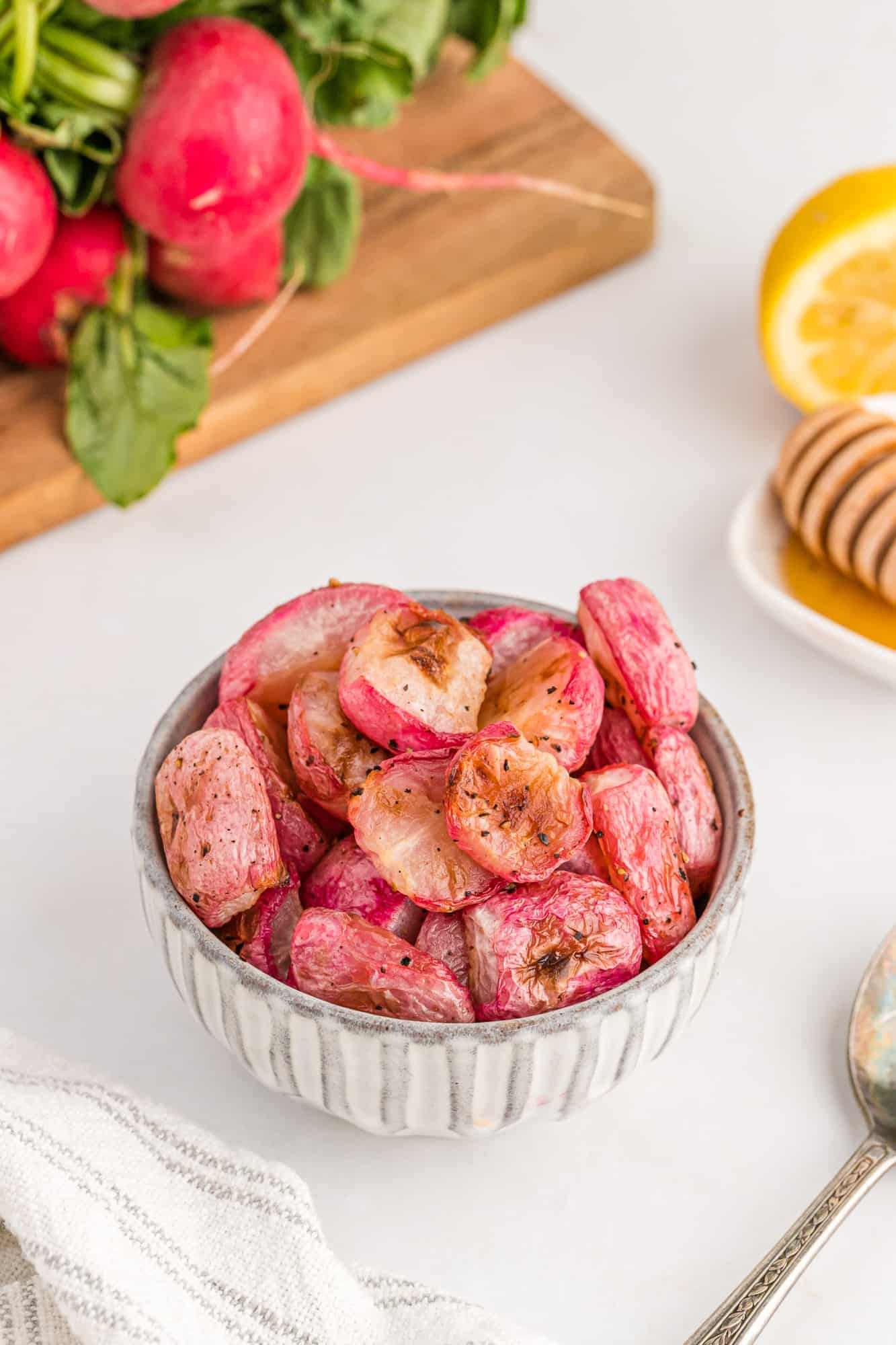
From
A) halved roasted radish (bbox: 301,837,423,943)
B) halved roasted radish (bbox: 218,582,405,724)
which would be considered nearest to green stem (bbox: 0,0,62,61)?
halved roasted radish (bbox: 218,582,405,724)

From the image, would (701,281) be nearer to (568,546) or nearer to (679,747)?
(568,546)

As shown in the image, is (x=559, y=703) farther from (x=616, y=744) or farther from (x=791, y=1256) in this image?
(x=791, y=1256)

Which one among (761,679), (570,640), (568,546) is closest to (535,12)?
(568,546)

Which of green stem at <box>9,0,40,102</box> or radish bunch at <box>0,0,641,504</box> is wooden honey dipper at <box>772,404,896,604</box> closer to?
radish bunch at <box>0,0,641,504</box>

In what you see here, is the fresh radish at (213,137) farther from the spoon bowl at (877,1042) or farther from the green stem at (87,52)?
the spoon bowl at (877,1042)

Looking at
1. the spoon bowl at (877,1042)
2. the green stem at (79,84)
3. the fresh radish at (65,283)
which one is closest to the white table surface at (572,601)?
the spoon bowl at (877,1042)

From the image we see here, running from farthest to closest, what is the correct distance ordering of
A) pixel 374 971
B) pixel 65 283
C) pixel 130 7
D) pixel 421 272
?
pixel 421 272 < pixel 65 283 < pixel 130 7 < pixel 374 971

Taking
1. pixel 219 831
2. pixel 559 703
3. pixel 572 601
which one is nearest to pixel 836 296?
pixel 572 601
